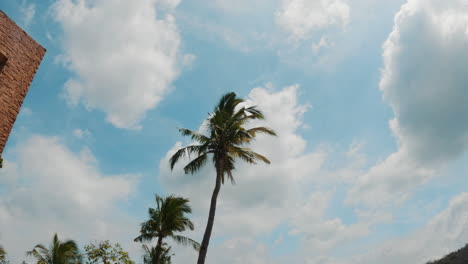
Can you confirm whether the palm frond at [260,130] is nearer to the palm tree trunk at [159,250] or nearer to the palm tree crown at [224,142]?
the palm tree crown at [224,142]

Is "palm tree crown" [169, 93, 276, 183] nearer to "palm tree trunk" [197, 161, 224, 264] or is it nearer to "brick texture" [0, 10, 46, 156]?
"palm tree trunk" [197, 161, 224, 264]

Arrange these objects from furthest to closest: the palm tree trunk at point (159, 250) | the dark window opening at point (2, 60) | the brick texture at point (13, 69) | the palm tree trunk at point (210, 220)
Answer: the palm tree trunk at point (159, 250) < the palm tree trunk at point (210, 220) < the dark window opening at point (2, 60) < the brick texture at point (13, 69)

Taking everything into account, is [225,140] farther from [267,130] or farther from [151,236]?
[151,236]

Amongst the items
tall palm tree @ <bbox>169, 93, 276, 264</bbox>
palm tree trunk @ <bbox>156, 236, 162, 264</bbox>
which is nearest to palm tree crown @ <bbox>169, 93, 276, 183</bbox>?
tall palm tree @ <bbox>169, 93, 276, 264</bbox>

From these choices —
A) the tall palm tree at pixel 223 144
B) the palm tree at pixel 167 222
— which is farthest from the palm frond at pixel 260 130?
the palm tree at pixel 167 222

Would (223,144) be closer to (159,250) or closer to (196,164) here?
(196,164)

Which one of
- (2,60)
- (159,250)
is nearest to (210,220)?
(159,250)

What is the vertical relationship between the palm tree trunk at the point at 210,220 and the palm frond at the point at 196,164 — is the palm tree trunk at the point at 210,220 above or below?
below

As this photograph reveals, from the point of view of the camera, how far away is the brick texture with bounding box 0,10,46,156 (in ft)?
25.4

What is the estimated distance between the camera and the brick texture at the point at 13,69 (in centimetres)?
774

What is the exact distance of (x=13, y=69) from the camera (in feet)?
26.7

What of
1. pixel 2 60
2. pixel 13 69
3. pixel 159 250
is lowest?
pixel 159 250

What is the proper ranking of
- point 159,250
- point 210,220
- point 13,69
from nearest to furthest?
point 13,69
point 210,220
point 159,250

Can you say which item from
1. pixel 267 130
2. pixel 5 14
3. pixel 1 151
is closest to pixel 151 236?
pixel 267 130
